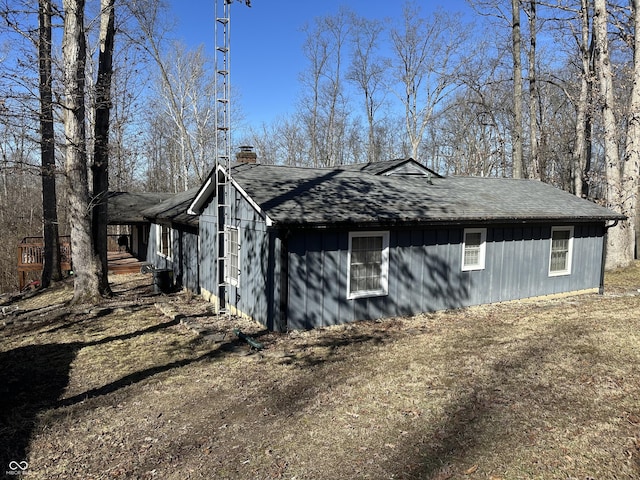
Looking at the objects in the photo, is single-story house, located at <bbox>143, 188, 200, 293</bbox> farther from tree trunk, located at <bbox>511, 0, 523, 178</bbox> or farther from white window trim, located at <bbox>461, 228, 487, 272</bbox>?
tree trunk, located at <bbox>511, 0, 523, 178</bbox>

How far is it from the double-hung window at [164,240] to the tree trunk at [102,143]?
3.85 metres

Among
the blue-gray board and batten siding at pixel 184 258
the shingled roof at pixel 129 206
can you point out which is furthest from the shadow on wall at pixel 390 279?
the shingled roof at pixel 129 206


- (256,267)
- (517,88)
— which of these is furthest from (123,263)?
(517,88)

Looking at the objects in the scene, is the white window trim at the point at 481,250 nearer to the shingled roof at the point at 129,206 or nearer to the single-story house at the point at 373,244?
the single-story house at the point at 373,244

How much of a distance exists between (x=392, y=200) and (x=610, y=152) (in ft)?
35.4

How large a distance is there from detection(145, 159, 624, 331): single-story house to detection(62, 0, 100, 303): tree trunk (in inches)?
111

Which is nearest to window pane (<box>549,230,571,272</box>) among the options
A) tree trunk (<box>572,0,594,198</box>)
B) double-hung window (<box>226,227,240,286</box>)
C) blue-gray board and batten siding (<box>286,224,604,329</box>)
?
blue-gray board and batten siding (<box>286,224,604,329</box>)

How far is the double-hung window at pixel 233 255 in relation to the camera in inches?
405

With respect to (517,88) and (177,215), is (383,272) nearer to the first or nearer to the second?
(177,215)

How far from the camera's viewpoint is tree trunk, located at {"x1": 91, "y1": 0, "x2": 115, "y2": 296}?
11.9m

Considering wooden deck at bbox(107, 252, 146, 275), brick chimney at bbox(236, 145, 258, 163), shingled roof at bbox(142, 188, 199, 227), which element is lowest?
wooden deck at bbox(107, 252, 146, 275)

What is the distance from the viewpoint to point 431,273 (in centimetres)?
1037

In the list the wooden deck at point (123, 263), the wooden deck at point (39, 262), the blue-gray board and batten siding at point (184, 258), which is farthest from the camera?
the wooden deck at point (123, 263)

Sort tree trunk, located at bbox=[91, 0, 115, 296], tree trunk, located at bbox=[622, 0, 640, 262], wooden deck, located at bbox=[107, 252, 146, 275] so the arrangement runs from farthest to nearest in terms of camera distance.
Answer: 1. wooden deck, located at bbox=[107, 252, 146, 275]
2. tree trunk, located at bbox=[622, 0, 640, 262]
3. tree trunk, located at bbox=[91, 0, 115, 296]
